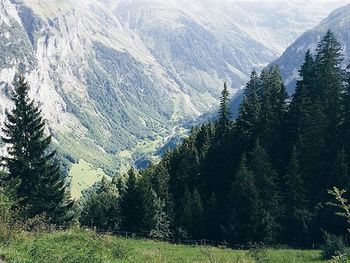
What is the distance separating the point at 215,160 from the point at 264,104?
A: 13.5 metres

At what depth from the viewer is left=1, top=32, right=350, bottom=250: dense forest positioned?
54.6m

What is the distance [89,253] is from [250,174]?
41659 mm

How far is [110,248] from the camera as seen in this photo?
24.9 meters

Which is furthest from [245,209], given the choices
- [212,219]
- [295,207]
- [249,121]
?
[249,121]

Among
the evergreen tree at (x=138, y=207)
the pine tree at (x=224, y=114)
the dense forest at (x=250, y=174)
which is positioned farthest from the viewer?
the pine tree at (x=224, y=114)

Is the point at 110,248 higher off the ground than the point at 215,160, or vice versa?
the point at 215,160

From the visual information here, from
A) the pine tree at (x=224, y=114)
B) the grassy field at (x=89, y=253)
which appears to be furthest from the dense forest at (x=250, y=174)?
the grassy field at (x=89, y=253)

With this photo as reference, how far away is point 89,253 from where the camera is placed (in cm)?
2064

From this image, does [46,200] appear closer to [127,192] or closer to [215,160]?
[127,192]

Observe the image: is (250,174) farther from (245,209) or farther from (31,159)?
(31,159)

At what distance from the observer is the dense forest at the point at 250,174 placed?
179 feet

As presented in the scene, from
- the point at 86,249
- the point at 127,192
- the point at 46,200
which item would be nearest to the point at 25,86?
the point at 46,200

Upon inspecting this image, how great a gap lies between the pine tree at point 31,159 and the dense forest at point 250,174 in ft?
0.39

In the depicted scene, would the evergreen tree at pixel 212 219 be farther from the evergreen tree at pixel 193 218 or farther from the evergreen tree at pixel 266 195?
the evergreen tree at pixel 266 195
